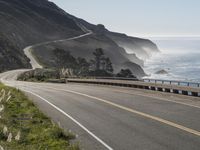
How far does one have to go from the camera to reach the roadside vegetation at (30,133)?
1336 cm

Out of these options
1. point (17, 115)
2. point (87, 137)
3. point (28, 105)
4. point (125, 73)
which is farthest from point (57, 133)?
point (125, 73)

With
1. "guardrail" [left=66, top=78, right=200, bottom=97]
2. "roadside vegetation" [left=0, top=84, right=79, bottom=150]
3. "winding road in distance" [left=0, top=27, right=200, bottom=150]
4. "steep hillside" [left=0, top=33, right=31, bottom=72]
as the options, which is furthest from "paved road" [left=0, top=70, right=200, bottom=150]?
"steep hillside" [left=0, top=33, right=31, bottom=72]

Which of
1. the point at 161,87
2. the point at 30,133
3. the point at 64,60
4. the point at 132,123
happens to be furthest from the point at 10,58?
the point at 30,133

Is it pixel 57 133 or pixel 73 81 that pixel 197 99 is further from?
pixel 73 81

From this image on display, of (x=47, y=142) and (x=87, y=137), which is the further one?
(x=87, y=137)

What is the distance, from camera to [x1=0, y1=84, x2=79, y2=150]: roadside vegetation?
526 inches

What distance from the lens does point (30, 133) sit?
15750 mm

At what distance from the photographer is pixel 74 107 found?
25.6 meters

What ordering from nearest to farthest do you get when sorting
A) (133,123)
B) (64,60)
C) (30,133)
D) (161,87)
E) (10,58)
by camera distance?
(30,133) < (133,123) < (161,87) < (10,58) < (64,60)

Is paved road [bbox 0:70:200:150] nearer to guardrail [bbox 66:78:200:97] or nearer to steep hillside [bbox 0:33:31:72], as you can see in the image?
guardrail [bbox 66:78:200:97]

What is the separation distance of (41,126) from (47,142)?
10.9 ft

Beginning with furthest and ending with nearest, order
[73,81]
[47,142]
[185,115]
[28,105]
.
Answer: [73,81]
[28,105]
[185,115]
[47,142]

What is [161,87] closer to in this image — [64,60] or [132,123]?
[132,123]

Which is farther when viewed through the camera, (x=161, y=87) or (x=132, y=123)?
(x=161, y=87)
